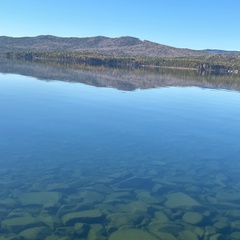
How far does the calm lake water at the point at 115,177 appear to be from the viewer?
33.8 feet

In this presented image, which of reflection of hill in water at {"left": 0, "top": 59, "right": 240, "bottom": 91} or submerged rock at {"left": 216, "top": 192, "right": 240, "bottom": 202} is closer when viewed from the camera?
submerged rock at {"left": 216, "top": 192, "right": 240, "bottom": 202}

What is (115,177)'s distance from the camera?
14.0 metres

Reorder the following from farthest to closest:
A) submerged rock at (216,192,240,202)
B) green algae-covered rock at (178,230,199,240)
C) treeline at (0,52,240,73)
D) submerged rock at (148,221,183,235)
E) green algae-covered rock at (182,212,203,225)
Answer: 1. treeline at (0,52,240,73)
2. submerged rock at (216,192,240,202)
3. green algae-covered rock at (182,212,203,225)
4. submerged rock at (148,221,183,235)
5. green algae-covered rock at (178,230,199,240)

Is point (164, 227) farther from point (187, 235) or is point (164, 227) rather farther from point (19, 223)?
point (19, 223)

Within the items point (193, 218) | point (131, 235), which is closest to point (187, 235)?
point (193, 218)

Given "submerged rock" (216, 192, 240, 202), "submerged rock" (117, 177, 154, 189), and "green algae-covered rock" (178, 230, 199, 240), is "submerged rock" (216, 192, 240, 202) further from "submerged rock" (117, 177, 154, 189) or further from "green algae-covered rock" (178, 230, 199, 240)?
"green algae-covered rock" (178, 230, 199, 240)

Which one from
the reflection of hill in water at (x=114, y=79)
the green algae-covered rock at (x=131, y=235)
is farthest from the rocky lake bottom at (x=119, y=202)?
the reflection of hill in water at (x=114, y=79)

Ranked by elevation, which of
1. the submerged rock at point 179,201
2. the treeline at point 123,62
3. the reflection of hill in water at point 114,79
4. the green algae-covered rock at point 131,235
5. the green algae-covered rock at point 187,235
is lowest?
the green algae-covered rock at point 187,235

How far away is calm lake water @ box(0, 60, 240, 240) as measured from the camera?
10312mm

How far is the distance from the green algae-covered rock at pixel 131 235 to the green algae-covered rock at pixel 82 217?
89 cm

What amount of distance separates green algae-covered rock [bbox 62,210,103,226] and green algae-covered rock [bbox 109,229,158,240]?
89 centimetres

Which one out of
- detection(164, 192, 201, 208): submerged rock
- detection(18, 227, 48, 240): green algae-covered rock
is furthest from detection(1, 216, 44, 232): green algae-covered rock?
detection(164, 192, 201, 208): submerged rock

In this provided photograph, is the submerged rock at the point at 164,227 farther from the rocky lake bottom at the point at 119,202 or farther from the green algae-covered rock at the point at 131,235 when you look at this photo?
the green algae-covered rock at the point at 131,235

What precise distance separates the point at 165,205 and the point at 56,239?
13.4 ft
